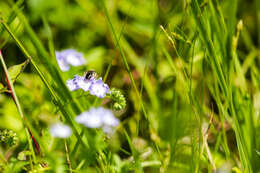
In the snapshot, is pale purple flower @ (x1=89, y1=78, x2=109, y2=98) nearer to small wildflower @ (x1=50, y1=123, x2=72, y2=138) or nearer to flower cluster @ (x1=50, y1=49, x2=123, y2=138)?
flower cluster @ (x1=50, y1=49, x2=123, y2=138)

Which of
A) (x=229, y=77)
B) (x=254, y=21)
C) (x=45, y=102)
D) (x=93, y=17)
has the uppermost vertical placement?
(x=93, y=17)

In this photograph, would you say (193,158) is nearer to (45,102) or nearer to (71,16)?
(45,102)

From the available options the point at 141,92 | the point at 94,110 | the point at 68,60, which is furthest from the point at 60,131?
the point at 68,60

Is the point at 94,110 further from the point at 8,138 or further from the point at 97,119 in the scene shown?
the point at 8,138

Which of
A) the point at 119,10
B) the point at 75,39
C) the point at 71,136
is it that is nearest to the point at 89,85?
the point at 71,136

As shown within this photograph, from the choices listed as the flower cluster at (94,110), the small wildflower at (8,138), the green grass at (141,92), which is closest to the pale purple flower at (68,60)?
the green grass at (141,92)

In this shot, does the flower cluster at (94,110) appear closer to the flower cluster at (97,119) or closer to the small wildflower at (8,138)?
the flower cluster at (97,119)
